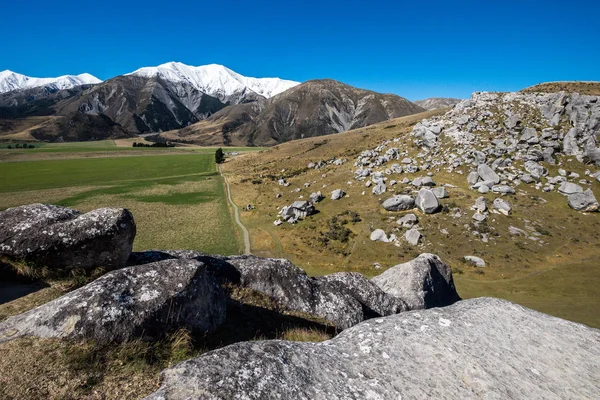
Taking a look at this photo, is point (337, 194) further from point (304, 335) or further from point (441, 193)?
point (304, 335)

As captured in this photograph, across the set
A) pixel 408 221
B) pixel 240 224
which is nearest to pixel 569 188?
pixel 408 221

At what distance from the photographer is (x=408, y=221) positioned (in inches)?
1970

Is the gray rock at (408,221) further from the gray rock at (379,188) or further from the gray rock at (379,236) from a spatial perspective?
the gray rock at (379,188)

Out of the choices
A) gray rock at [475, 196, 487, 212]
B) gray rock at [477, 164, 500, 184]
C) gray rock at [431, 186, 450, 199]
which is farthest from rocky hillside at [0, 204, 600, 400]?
gray rock at [477, 164, 500, 184]

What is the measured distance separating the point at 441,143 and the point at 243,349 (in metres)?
87.6

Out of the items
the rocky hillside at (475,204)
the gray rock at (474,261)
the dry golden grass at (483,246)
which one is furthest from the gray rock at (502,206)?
the gray rock at (474,261)

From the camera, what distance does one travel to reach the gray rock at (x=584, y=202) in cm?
5100

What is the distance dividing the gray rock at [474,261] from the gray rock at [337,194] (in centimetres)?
3103

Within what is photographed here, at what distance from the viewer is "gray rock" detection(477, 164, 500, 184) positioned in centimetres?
5981

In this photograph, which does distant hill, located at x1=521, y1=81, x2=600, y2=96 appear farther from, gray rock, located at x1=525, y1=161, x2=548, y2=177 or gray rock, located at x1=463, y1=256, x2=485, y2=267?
gray rock, located at x1=463, y1=256, x2=485, y2=267

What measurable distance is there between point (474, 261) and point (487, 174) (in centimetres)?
2822

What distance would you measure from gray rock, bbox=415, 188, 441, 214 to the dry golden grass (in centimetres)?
181

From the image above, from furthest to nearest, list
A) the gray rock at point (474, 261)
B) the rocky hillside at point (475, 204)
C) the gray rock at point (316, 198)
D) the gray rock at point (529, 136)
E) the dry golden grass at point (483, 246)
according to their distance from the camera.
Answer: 1. the gray rock at point (529, 136)
2. the gray rock at point (316, 198)
3. the gray rock at point (474, 261)
4. the rocky hillside at point (475, 204)
5. the dry golden grass at point (483, 246)

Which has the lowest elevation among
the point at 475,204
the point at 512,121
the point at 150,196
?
the point at 150,196
